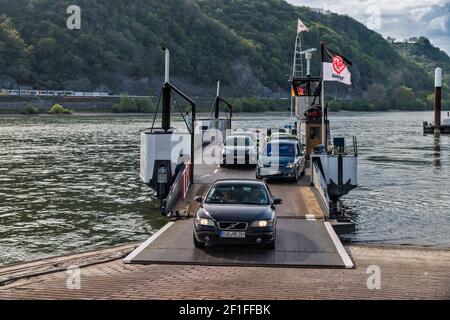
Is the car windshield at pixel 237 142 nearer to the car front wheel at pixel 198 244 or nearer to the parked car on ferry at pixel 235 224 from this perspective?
→ the parked car on ferry at pixel 235 224

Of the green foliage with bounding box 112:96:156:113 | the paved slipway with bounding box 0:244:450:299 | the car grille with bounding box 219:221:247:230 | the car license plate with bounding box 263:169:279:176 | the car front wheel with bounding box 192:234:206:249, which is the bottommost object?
the paved slipway with bounding box 0:244:450:299

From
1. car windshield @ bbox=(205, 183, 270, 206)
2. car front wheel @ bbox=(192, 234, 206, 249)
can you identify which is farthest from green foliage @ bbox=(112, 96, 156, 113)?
car front wheel @ bbox=(192, 234, 206, 249)

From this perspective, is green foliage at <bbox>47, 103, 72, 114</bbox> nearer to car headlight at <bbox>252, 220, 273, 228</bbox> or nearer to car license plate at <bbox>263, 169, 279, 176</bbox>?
car license plate at <bbox>263, 169, 279, 176</bbox>

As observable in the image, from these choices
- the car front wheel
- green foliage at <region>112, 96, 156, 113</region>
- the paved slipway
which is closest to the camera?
the paved slipway

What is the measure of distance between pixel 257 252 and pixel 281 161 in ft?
31.2

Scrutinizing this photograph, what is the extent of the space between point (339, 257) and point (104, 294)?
526 cm

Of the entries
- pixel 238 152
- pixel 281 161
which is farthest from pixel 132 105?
pixel 281 161

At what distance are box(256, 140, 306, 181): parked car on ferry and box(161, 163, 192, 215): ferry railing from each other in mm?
2895

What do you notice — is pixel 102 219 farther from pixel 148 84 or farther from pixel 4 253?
pixel 148 84

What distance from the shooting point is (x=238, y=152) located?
26.1m

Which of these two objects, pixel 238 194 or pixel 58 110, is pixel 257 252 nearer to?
pixel 238 194

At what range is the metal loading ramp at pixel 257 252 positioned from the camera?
40.3 ft

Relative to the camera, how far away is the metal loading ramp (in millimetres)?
12297
